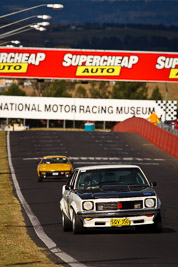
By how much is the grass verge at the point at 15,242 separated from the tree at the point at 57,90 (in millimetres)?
110474

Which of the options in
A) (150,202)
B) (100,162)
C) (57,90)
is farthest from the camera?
(57,90)

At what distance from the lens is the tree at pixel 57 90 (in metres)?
135

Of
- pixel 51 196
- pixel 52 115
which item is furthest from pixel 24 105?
pixel 51 196

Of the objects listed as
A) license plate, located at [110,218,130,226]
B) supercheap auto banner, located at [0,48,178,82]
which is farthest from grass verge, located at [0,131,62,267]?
supercheap auto banner, located at [0,48,178,82]

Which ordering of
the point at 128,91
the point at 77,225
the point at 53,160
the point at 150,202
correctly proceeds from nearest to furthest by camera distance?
the point at 150,202, the point at 77,225, the point at 53,160, the point at 128,91

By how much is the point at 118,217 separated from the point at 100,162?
30.0m

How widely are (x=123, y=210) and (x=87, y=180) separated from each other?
165cm

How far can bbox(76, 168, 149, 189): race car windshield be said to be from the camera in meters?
16.1

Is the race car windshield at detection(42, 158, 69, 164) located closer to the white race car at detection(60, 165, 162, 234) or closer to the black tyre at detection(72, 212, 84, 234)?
the white race car at detection(60, 165, 162, 234)

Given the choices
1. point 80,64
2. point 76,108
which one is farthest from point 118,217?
point 76,108

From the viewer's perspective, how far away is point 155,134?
56875 mm

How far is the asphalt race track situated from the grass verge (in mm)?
285

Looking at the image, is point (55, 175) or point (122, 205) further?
point (55, 175)

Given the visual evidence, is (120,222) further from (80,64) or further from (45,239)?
(80,64)
